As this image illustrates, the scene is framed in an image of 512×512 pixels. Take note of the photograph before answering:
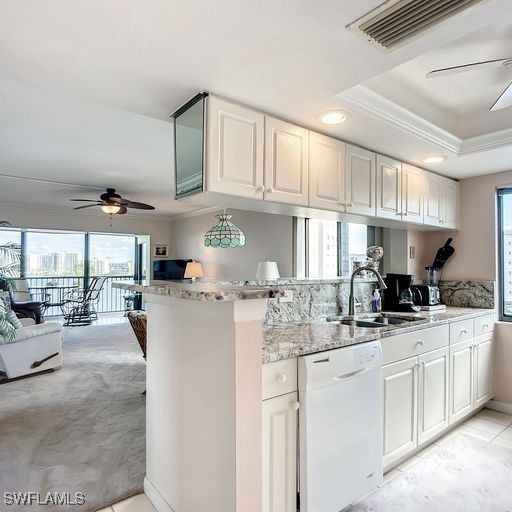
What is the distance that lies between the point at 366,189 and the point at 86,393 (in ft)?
10.9

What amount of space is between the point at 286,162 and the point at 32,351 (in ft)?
12.5

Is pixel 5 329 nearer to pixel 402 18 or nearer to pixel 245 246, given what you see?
pixel 245 246

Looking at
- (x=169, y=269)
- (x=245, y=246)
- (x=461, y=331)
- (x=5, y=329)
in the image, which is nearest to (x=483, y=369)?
(x=461, y=331)

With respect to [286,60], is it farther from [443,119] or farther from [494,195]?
[494,195]

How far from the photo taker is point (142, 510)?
1866mm

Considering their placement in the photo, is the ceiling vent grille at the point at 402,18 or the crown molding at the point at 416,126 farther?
the crown molding at the point at 416,126

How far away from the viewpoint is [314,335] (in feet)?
6.38

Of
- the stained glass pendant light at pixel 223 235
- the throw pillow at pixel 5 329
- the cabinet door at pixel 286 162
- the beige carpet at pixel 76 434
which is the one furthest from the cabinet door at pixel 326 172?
the throw pillow at pixel 5 329

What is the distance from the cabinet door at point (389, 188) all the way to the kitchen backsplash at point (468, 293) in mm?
1307

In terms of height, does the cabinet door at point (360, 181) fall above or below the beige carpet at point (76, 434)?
above

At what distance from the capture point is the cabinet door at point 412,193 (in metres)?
2.98

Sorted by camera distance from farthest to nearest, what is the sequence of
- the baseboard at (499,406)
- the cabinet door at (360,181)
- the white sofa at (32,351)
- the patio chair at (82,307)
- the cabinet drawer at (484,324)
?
the patio chair at (82,307) < the white sofa at (32,351) < the baseboard at (499,406) < the cabinet drawer at (484,324) < the cabinet door at (360,181)

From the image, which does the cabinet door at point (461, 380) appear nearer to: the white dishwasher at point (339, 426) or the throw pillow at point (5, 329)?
the white dishwasher at point (339, 426)

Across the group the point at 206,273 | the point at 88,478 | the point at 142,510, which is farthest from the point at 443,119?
the point at 206,273
